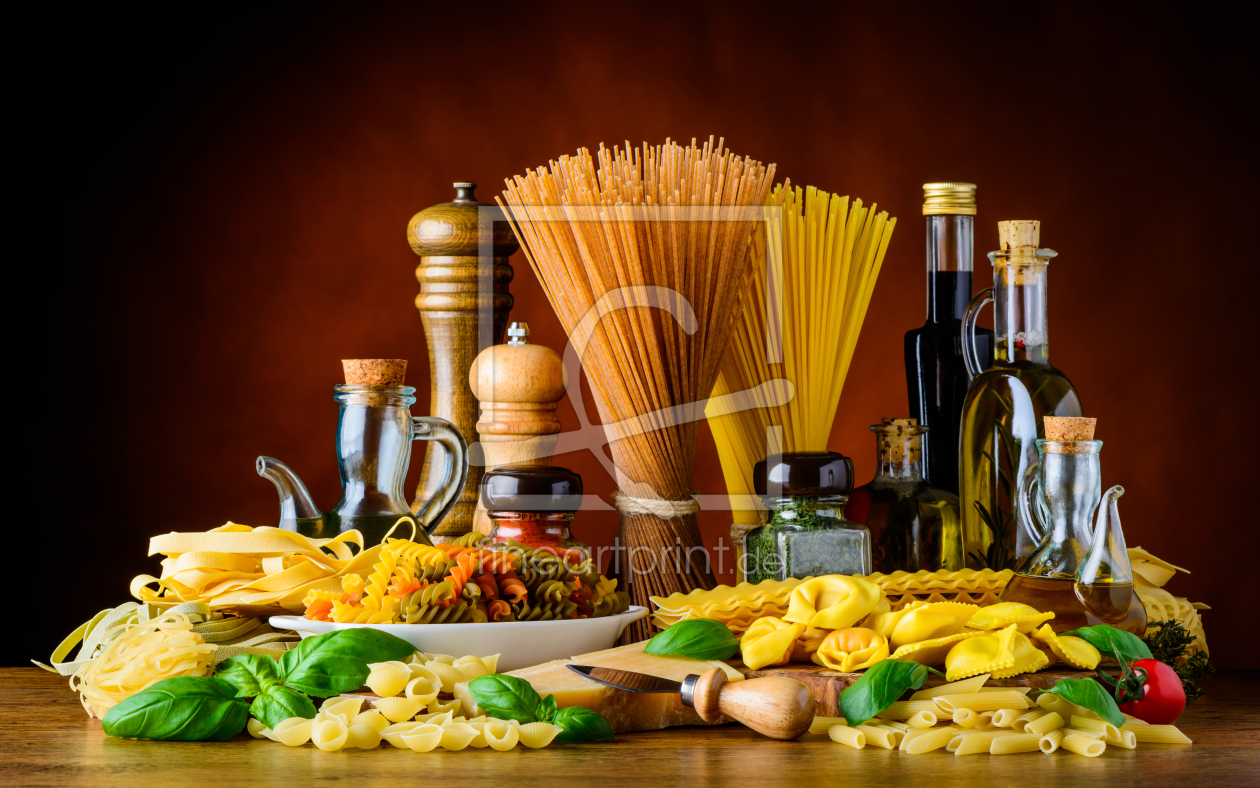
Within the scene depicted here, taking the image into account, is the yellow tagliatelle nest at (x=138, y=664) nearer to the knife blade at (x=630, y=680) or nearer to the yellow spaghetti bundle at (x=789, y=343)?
the knife blade at (x=630, y=680)

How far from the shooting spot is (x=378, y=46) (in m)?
1.46

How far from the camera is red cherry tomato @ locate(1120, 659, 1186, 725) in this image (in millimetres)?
655

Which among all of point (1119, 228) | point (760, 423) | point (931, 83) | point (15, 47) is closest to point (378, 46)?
point (15, 47)

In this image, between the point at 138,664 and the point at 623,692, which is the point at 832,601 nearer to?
the point at 623,692

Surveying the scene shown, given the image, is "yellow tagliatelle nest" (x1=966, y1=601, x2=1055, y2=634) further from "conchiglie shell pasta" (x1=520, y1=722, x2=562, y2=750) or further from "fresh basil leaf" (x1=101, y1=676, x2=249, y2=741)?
"fresh basil leaf" (x1=101, y1=676, x2=249, y2=741)

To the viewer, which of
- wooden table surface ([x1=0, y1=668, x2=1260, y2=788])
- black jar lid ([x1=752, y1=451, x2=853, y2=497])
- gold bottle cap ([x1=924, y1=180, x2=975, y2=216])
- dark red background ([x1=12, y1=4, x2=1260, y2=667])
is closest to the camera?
wooden table surface ([x1=0, y1=668, x2=1260, y2=788])

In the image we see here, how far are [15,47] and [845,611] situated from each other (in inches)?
44.7

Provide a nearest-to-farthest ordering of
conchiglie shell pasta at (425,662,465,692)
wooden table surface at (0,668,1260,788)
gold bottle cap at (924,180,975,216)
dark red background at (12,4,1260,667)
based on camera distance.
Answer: wooden table surface at (0,668,1260,788) < conchiglie shell pasta at (425,662,465,692) < gold bottle cap at (924,180,975,216) < dark red background at (12,4,1260,667)

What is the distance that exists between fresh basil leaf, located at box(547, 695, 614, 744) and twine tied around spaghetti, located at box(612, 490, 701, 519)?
25cm

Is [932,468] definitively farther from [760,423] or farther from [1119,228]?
[1119,228]

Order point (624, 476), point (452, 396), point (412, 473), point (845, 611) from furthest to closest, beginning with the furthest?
1. point (412, 473)
2. point (452, 396)
3. point (624, 476)
4. point (845, 611)

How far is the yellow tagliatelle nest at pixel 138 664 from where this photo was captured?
0.70m

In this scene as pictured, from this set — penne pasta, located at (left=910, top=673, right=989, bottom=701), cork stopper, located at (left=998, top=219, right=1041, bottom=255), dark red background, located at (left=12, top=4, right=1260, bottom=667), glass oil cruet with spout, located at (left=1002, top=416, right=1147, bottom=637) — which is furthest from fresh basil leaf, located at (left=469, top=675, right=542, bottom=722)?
dark red background, located at (left=12, top=4, right=1260, bottom=667)

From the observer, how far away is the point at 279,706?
2.12 feet
